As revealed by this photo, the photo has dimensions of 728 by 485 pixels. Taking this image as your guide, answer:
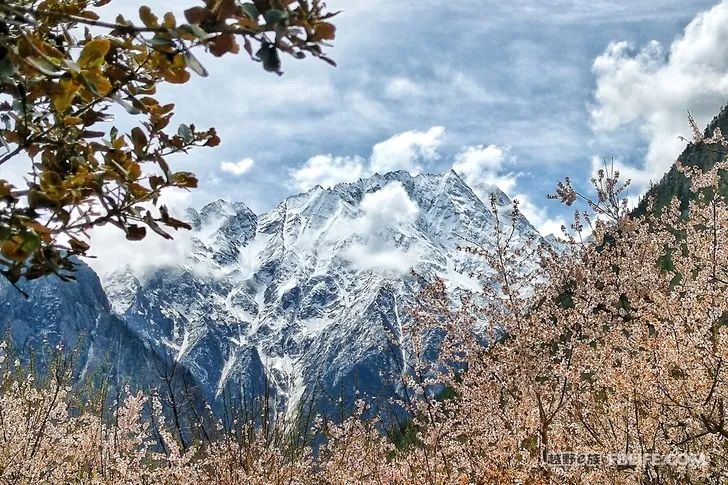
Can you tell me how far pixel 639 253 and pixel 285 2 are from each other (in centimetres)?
1084

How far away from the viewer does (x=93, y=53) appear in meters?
1.22

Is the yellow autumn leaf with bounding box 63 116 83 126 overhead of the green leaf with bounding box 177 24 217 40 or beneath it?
overhead

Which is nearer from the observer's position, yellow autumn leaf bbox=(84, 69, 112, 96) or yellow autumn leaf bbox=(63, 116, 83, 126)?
yellow autumn leaf bbox=(84, 69, 112, 96)

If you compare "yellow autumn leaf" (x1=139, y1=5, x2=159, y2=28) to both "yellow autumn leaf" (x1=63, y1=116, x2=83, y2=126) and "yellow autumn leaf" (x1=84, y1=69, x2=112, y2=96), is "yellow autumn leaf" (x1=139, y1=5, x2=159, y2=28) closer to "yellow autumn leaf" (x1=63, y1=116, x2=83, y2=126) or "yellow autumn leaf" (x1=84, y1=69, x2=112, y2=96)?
"yellow autumn leaf" (x1=84, y1=69, x2=112, y2=96)

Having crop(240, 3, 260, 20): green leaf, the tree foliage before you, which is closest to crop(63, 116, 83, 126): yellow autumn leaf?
the tree foliage

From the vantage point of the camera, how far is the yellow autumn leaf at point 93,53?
1.21 meters

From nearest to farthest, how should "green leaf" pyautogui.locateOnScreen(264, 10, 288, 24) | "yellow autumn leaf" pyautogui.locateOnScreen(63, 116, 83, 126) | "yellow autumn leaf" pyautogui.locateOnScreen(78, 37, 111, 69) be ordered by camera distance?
"green leaf" pyautogui.locateOnScreen(264, 10, 288, 24)
"yellow autumn leaf" pyautogui.locateOnScreen(78, 37, 111, 69)
"yellow autumn leaf" pyautogui.locateOnScreen(63, 116, 83, 126)

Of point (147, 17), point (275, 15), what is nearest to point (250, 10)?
point (275, 15)

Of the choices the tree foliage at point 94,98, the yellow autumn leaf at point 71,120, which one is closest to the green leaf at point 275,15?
the tree foliage at point 94,98

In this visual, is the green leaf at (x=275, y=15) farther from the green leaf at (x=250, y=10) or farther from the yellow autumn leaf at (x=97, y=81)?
the yellow autumn leaf at (x=97, y=81)

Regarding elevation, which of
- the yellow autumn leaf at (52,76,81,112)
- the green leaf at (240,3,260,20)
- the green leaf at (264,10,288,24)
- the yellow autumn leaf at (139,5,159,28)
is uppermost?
the yellow autumn leaf at (139,5,159,28)

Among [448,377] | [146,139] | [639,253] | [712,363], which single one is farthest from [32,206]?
[639,253]

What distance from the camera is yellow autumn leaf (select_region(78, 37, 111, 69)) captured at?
1.21 m

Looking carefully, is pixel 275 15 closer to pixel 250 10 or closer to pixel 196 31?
pixel 250 10
